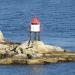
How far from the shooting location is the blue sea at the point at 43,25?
5794cm

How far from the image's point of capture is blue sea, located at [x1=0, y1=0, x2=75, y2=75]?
57.9 metres

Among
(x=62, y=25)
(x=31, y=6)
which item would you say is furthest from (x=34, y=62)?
(x=31, y=6)

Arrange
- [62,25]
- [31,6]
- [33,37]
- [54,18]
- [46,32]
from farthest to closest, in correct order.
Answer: [31,6] → [54,18] → [62,25] → [46,32] → [33,37]

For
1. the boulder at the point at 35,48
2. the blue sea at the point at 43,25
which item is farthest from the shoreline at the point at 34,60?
the boulder at the point at 35,48

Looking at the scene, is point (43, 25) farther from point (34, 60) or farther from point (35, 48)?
point (34, 60)

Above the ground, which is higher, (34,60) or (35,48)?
(35,48)

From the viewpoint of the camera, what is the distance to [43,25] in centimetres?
8588

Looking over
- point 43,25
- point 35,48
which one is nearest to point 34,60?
point 35,48

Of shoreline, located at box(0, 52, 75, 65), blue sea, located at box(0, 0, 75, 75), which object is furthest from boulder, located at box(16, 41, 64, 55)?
blue sea, located at box(0, 0, 75, 75)

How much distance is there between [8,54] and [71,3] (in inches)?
2437

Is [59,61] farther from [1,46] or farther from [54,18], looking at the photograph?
[54,18]

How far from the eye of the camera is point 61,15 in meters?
99.2

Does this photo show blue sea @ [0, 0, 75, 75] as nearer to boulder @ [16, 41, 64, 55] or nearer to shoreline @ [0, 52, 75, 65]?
shoreline @ [0, 52, 75, 65]

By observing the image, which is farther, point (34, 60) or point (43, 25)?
point (43, 25)
